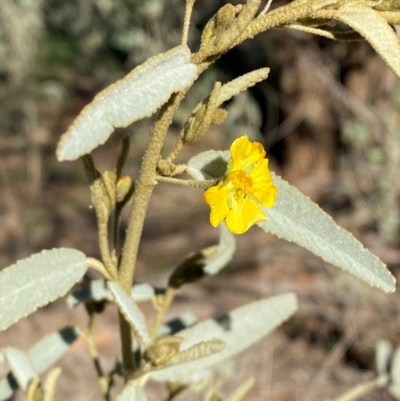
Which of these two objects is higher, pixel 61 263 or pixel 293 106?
pixel 61 263

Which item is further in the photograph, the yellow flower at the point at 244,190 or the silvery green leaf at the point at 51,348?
the silvery green leaf at the point at 51,348

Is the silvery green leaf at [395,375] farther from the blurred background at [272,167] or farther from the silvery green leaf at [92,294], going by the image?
the blurred background at [272,167]

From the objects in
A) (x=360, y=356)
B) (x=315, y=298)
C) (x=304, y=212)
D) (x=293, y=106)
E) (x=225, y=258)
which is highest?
(x=304, y=212)

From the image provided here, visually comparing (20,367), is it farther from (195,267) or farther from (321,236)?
(321,236)

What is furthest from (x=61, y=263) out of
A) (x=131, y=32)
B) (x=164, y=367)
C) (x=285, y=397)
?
(x=131, y=32)

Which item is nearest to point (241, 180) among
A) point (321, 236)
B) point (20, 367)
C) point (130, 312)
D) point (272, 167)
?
point (321, 236)

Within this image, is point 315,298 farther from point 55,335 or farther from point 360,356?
point 55,335

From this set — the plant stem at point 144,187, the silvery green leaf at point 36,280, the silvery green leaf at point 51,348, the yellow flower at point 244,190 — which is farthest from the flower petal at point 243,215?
the silvery green leaf at point 51,348
